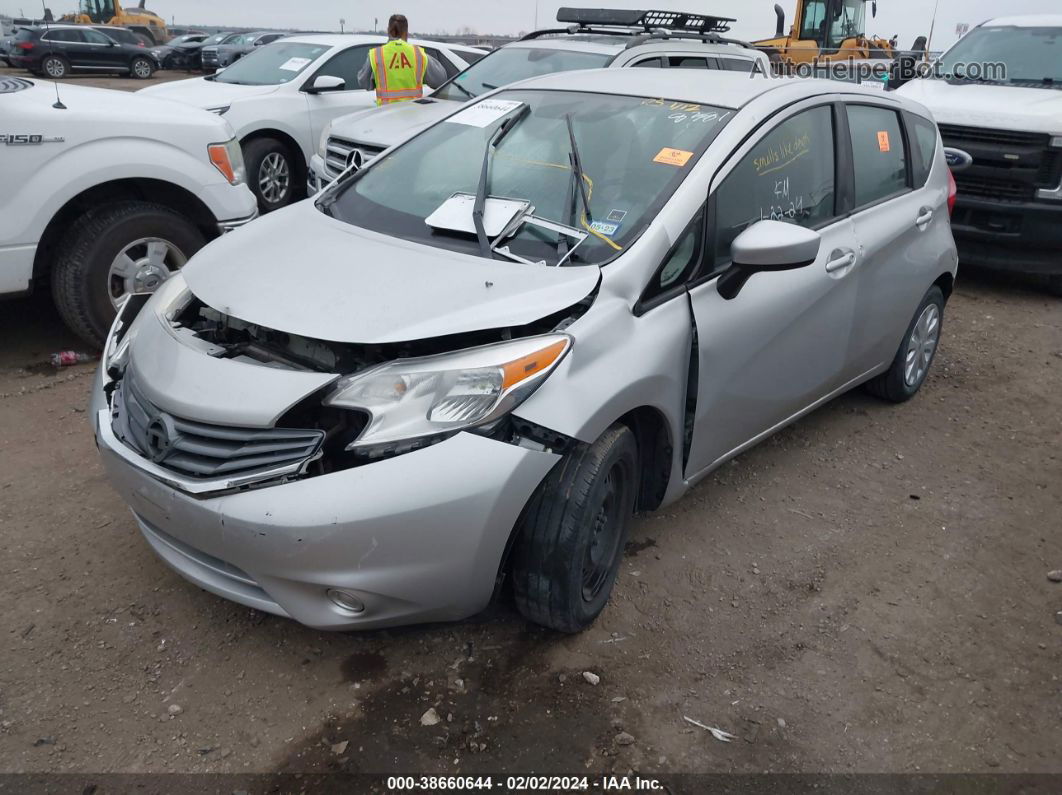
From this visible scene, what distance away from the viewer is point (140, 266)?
4898 millimetres

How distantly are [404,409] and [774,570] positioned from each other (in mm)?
1724

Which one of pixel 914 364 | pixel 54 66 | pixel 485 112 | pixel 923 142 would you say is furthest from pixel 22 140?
pixel 54 66

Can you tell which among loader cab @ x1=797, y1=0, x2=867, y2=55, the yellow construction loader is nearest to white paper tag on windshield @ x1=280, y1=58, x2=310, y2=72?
the yellow construction loader

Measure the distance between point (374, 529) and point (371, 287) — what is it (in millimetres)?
795

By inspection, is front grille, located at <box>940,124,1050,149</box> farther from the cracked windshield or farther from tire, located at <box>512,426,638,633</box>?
tire, located at <box>512,426,638,633</box>

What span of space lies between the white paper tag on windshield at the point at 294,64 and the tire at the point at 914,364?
6.60 metres

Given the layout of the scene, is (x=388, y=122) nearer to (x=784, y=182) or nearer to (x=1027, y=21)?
(x=784, y=182)

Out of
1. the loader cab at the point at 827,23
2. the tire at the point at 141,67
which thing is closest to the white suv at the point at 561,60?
the loader cab at the point at 827,23

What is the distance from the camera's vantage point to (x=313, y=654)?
278cm

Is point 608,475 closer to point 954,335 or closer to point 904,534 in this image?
point 904,534

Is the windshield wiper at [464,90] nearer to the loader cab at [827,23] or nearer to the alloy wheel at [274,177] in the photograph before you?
the alloy wheel at [274,177]

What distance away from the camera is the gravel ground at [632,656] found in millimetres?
2469

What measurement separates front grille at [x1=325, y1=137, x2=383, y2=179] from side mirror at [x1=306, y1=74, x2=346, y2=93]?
170 centimetres

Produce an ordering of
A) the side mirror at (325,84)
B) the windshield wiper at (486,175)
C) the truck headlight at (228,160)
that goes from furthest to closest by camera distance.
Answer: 1. the side mirror at (325,84)
2. the truck headlight at (228,160)
3. the windshield wiper at (486,175)
